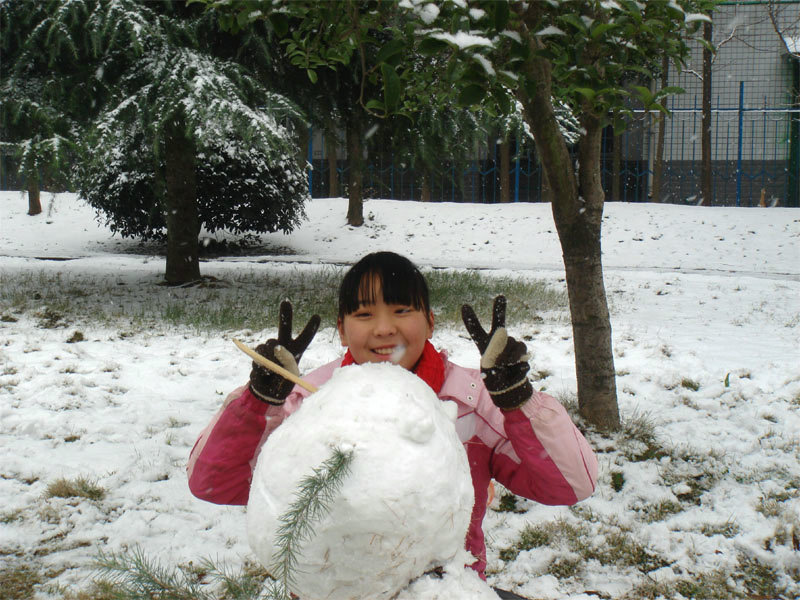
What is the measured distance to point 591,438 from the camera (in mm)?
3836

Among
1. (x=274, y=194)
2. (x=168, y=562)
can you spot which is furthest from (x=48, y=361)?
(x=274, y=194)

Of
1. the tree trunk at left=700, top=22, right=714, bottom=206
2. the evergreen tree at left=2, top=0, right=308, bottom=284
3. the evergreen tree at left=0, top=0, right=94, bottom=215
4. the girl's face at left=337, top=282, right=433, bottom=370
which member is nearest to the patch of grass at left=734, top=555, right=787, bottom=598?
the girl's face at left=337, top=282, right=433, bottom=370

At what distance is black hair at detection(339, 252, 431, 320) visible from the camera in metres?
1.66

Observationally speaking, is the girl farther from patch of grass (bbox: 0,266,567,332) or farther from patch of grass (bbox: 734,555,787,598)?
patch of grass (bbox: 0,266,567,332)

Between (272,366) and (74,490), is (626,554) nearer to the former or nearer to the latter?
(272,366)

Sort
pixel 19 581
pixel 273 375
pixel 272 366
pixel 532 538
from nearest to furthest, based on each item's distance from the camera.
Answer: pixel 272 366, pixel 273 375, pixel 19 581, pixel 532 538

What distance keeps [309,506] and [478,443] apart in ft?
2.53

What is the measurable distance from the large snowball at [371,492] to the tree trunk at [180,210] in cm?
732

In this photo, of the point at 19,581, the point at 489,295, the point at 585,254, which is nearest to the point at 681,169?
the point at 489,295

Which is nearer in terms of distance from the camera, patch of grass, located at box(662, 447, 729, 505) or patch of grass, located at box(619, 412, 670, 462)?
patch of grass, located at box(662, 447, 729, 505)

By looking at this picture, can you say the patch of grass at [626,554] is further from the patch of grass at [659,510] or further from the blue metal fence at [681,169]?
the blue metal fence at [681,169]

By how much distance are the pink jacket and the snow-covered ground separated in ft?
3.52

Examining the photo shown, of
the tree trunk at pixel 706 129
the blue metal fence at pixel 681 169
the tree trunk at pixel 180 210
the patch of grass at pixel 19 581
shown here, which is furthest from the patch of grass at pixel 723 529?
the blue metal fence at pixel 681 169

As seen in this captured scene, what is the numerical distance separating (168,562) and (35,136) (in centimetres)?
536
